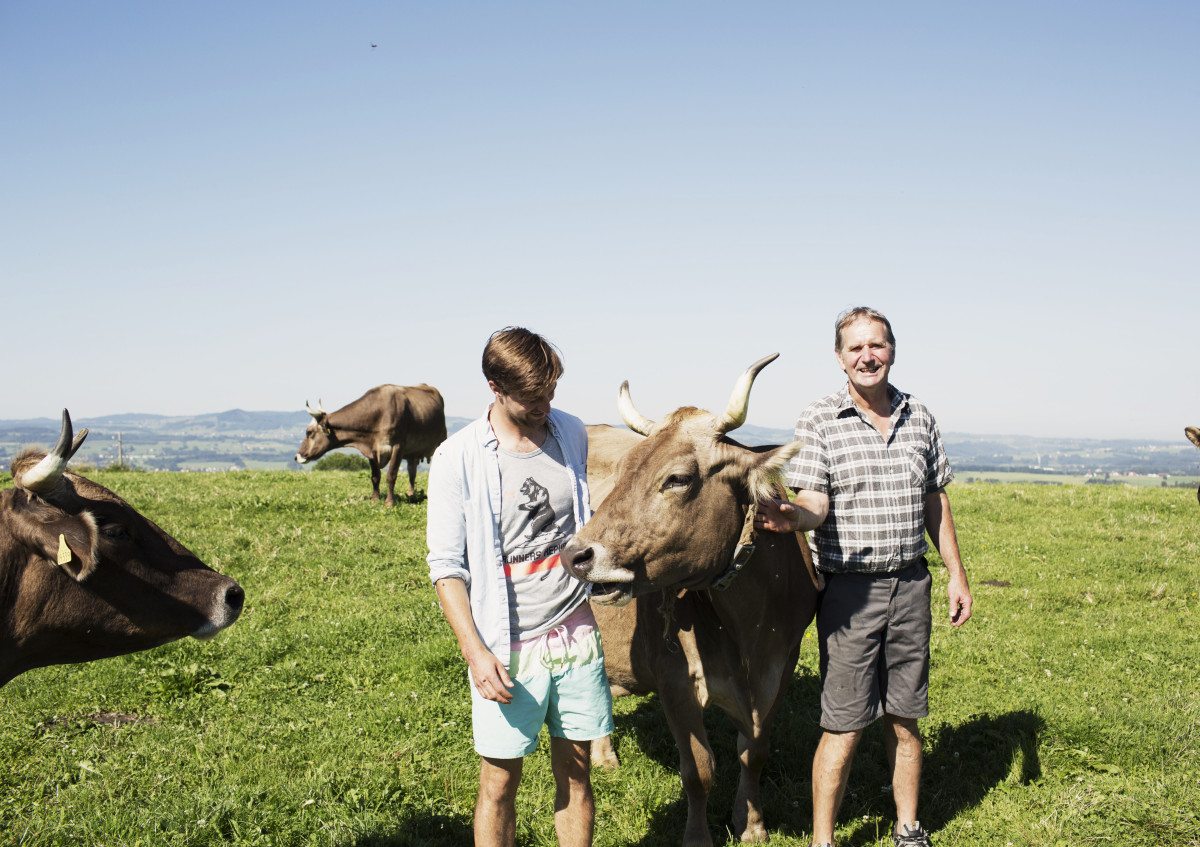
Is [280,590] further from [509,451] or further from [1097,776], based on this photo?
[1097,776]

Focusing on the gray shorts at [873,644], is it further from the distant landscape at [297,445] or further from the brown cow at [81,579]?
the distant landscape at [297,445]

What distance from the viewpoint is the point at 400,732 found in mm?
6039

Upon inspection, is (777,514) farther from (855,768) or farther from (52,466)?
(52,466)

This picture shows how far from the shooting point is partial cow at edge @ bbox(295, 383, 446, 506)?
59.3 ft

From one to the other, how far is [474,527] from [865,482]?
2170 millimetres

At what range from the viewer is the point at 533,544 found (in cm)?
365

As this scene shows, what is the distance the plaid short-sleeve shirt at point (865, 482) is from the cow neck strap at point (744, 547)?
0.34m

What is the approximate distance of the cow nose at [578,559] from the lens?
3488 mm

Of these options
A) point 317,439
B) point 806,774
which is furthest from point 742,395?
point 317,439

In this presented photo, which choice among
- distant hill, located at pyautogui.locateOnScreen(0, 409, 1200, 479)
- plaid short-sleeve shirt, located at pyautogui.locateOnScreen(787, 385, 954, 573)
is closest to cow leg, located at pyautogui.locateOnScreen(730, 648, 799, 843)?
plaid short-sleeve shirt, located at pyautogui.locateOnScreen(787, 385, 954, 573)

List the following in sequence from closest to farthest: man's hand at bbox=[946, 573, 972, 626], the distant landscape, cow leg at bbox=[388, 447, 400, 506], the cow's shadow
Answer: man's hand at bbox=[946, 573, 972, 626] → the cow's shadow → cow leg at bbox=[388, 447, 400, 506] → the distant landscape

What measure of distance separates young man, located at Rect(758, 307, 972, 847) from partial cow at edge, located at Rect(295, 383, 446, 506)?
45.9 feet

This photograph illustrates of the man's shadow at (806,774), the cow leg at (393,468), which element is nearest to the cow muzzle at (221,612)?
the man's shadow at (806,774)

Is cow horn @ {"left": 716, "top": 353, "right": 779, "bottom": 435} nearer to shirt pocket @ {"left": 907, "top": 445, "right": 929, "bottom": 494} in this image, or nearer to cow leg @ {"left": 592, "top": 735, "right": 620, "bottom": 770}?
shirt pocket @ {"left": 907, "top": 445, "right": 929, "bottom": 494}
